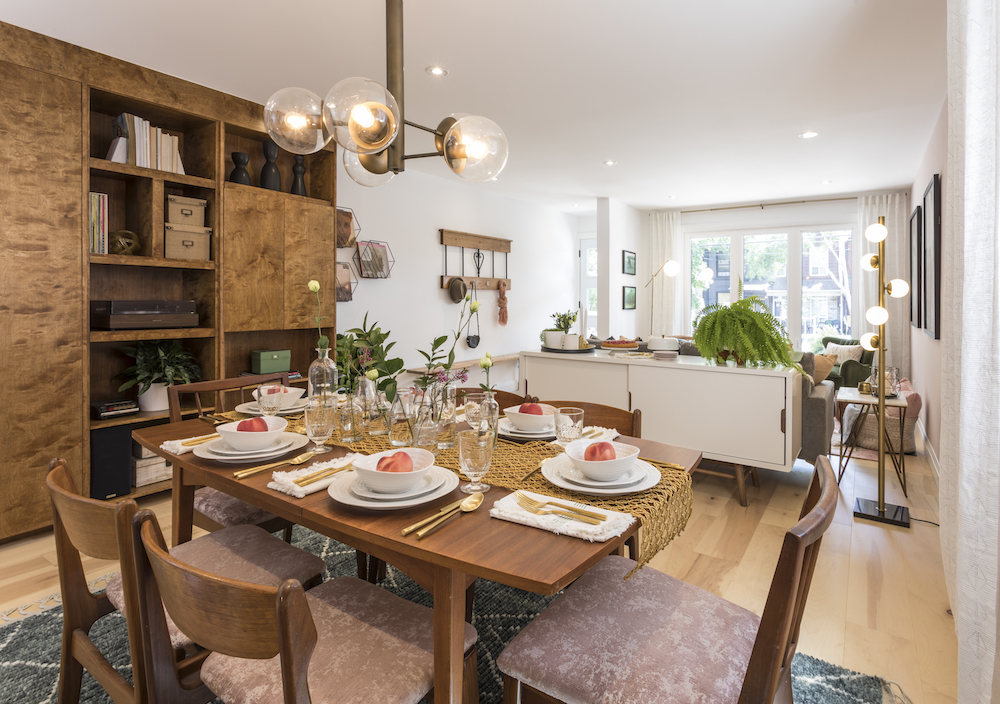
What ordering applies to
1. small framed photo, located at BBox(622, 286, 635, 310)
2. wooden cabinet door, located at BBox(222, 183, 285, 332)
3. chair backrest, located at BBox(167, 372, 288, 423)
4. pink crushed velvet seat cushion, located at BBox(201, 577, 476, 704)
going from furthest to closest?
small framed photo, located at BBox(622, 286, 635, 310), wooden cabinet door, located at BBox(222, 183, 285, 332), chair backrest, located at BBox(167, 372, 288, 423), pink crushed velvet seat cushion, located at BBox(201, 577, 476, 704)

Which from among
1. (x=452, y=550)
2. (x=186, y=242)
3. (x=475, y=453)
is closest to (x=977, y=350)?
(x=475, y=453)

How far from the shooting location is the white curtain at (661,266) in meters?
7.44

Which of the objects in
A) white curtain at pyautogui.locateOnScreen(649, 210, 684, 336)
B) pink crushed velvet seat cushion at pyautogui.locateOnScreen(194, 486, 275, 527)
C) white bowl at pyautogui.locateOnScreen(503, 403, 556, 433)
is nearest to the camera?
white bowl at pyautogui.locateOnScreen(503, 403, 556, 433)

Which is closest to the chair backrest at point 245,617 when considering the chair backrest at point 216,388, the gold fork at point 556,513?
the gold fork at point 556,513

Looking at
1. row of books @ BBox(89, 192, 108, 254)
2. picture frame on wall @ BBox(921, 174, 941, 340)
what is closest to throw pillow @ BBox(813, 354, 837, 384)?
picture frame on wall @ BBox(921, 174, 941, 340)

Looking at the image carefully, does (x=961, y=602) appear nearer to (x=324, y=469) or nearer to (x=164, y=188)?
(x=324, y=469)

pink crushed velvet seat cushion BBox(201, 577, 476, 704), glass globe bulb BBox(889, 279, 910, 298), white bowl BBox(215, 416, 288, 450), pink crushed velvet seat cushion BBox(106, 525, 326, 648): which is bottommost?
pink crushed velvet seat cushion BBox(201, 577, 476, 704)

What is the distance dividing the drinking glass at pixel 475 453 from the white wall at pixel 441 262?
2622 mm

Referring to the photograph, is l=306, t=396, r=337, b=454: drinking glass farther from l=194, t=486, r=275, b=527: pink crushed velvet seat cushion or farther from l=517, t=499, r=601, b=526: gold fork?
l=517, t=499, r=601, b=526: gold fork

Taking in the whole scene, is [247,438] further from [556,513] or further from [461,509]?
[556,513]

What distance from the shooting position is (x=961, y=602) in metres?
1.38

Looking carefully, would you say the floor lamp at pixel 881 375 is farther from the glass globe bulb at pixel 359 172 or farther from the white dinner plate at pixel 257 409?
the white dinner plate at pixel 257 409

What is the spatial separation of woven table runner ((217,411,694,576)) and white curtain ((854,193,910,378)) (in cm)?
613

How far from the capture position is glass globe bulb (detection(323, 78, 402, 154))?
4.57ft
